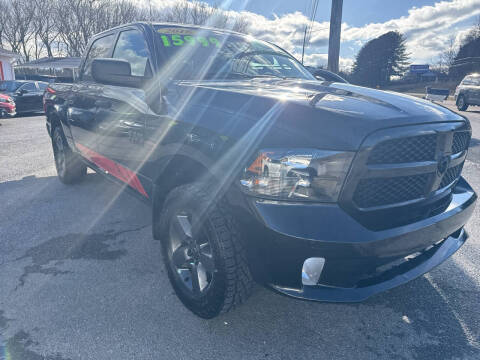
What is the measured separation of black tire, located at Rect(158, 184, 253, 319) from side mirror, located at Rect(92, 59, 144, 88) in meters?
0.86

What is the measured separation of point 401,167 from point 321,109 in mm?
475

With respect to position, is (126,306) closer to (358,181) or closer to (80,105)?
(358,181)

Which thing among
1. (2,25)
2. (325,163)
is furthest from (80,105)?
(2,25)

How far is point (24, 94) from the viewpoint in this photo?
13.4 meters

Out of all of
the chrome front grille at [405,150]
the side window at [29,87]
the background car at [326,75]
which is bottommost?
the side window at [29,87]

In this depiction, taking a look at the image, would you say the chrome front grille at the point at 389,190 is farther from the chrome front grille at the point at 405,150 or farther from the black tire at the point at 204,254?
the black tire at the point at 204,254

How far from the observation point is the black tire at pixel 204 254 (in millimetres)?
1731

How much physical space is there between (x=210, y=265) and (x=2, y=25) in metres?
49.6

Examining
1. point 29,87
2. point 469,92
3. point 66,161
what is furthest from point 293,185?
point 469,92

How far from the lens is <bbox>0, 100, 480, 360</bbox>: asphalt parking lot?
1.86 metres

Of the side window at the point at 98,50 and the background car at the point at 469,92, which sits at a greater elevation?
the side window at the point at 98,50

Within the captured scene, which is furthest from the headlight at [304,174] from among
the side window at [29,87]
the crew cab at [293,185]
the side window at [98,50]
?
the side window at [29,87]

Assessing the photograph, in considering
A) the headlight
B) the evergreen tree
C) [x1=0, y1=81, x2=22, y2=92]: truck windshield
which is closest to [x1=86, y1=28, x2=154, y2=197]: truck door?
the headlight

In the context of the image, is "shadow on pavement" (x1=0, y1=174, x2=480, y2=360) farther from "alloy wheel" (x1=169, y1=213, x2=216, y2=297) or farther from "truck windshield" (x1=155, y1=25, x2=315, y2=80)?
"truck windshield" (x1=155, y1=25, x2=315, y2=80)
